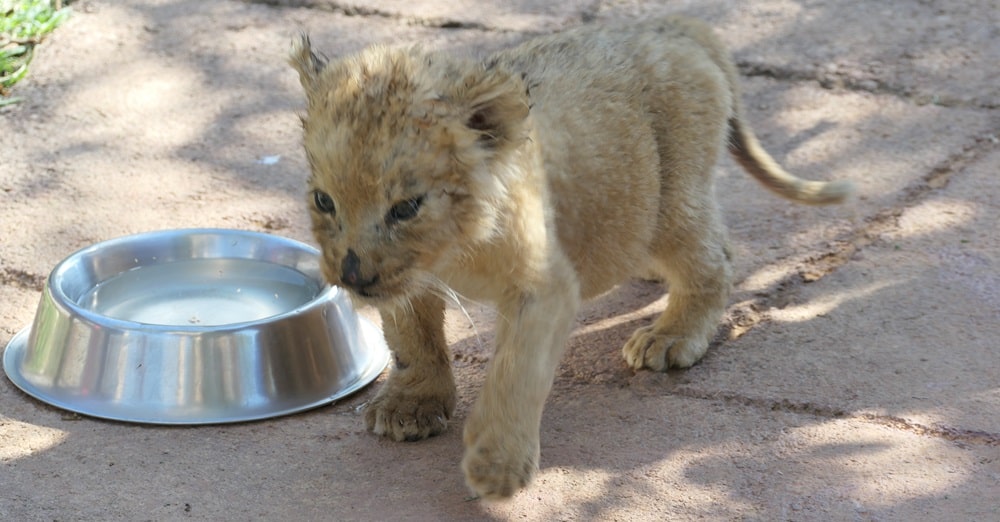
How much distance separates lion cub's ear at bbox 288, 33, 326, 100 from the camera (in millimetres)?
3585

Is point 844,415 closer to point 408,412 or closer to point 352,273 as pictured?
point 408,412

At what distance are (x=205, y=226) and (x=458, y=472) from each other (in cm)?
216

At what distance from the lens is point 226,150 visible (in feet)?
20.3

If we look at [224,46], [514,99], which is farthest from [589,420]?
[224,46]

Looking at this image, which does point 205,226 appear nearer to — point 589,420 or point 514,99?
point 589,420

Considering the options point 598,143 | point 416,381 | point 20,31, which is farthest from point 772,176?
point 20,31

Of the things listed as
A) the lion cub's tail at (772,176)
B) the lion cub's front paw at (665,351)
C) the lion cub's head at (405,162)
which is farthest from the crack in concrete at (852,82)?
the lion cub's head at (405,162)

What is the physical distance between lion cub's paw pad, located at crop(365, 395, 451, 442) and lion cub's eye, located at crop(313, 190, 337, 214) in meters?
0.89

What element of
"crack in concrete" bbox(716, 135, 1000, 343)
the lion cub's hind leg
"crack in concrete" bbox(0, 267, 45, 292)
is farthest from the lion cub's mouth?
"crack in concrete" bbox(0, 267, 45, 292)

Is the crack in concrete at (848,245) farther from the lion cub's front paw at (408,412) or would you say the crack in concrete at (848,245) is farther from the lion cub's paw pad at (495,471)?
the lion cub's paw pad at (495,471)

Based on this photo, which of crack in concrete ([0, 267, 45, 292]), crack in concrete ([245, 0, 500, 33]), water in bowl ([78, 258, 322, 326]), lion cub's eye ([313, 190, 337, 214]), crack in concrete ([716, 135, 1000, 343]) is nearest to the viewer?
lion cub's eye ([313, 190, 337, 214])

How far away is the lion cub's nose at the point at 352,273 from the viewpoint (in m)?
3.31

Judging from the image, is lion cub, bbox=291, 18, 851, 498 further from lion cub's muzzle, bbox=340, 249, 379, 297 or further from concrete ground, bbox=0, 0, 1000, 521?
concrete ground, bbox=0, 0, 1000, 521

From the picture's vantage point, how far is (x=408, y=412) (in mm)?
4066
